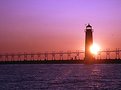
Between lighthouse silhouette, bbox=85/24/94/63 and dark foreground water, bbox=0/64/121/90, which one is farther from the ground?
lighthouse silhouette, bbox=85/24/94/63

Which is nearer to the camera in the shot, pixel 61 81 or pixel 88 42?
pixel 61 81

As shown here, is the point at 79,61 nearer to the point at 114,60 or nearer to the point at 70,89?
the point at 114,60

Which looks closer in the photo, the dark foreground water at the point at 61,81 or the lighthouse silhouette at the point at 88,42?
the dark foreground water at the point at 61,81

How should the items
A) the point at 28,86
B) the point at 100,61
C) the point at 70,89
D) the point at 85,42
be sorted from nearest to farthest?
the point at 70,89 → the point at 28,86 → the point at 85,42 → the point at 100,61

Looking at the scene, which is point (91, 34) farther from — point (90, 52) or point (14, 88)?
point (14, 88)

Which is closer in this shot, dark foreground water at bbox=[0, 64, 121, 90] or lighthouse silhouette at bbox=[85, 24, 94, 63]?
dark foreground water at bbox=[0, 64, 121, 90]

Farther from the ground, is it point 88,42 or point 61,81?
point 88,42

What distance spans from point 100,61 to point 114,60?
7452mm

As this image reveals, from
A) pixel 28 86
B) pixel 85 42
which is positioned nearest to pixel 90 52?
pixel 85 42

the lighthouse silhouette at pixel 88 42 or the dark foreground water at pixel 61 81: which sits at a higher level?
the lighthouse silhouette at pixel 88 42

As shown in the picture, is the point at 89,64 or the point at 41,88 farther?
the point at 89,64

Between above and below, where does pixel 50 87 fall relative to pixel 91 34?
below

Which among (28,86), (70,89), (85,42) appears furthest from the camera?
(85,42)

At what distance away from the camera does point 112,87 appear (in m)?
58.8
